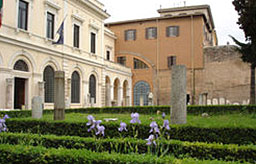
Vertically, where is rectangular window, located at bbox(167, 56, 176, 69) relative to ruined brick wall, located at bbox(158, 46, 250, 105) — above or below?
above

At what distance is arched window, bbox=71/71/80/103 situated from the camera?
81.2 feet

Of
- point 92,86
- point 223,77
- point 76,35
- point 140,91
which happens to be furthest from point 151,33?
point 76,35

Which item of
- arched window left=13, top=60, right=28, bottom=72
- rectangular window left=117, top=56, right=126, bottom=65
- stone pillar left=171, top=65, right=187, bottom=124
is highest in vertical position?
rectangular window left=117, top=56, right=126, bottom=65

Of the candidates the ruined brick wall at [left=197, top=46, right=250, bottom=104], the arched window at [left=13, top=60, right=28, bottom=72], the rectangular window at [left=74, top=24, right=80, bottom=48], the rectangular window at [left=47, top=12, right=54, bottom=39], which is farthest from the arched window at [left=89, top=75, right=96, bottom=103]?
the ruined brick wall at [left=197, top=46, right=250, bottom=104]

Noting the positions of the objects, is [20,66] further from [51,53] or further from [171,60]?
[171,60]

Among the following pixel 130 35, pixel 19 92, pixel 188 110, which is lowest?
pixel 188 110

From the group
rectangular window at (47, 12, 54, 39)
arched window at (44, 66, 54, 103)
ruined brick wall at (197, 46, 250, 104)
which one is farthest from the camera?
ruined brick wall at (197, 46, 250, 104)

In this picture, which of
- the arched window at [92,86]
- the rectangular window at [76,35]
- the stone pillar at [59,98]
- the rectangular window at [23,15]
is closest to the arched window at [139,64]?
the arched window at [92,86]

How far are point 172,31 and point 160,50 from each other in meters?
2.83

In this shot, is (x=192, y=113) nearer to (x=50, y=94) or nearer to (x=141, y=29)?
(x=50, y=94)

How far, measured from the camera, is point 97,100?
28.6 metres

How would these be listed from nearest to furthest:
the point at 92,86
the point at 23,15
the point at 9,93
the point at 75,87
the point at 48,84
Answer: the point at 9,93 → the point at 23,15 → the point at 48,84 → the point at 75,87 → the point at 92,86

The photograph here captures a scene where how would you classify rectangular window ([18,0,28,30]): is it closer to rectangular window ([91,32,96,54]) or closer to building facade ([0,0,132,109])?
building facade ([0,0,132,109])

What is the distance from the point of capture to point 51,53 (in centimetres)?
2195
